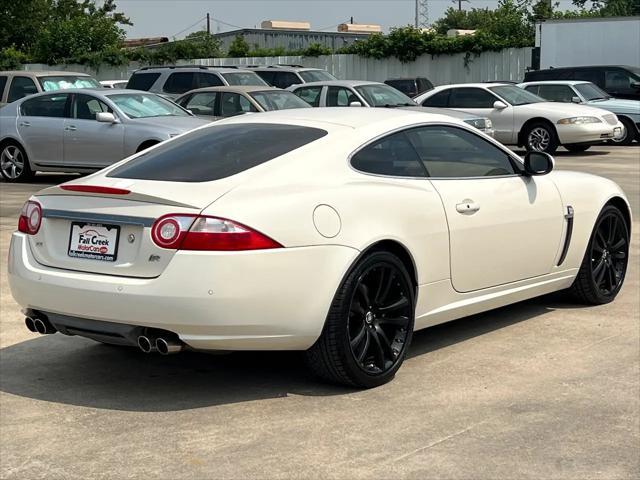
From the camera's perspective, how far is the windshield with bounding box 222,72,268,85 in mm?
23656

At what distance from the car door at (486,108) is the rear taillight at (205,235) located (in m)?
17.2

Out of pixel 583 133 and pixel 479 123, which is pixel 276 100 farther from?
pixel 583 133

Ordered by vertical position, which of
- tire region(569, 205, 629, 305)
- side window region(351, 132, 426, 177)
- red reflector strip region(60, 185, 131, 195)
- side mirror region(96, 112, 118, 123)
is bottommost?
tire region(569, 205, 629, 305)

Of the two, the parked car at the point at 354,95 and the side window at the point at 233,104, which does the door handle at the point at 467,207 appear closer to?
the side window at the point at 233,104

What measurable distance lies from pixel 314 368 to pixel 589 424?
4.53 feet

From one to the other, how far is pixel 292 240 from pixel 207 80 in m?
18.6

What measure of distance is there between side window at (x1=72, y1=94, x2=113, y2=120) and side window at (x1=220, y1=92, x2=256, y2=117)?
2919mm

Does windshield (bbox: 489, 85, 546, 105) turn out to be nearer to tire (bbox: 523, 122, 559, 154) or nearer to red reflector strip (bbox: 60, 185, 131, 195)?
tire (bbox: 523, 122, 559, 154)

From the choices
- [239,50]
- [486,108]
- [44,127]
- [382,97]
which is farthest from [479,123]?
[239,50]

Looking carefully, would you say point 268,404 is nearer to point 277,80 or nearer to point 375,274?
point 375,274

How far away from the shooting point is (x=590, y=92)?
25.0 m

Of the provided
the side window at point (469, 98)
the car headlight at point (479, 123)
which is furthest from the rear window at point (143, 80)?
the car headlight at point (479, 123)

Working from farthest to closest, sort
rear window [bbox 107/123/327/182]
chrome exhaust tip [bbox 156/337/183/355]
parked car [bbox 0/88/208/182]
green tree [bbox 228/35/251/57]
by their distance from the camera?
1. green tree [bbox 228/35/251/57]
2. parked car [bbox 0/88/208/182]
3. rear window [bbox 107/123/327/182]
4. chrome exhaust tip [bbox 156/337/183/355]

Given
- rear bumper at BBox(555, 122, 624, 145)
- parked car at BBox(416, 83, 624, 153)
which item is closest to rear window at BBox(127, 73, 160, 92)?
parked car at BBox(416, 83, 624, 153)
